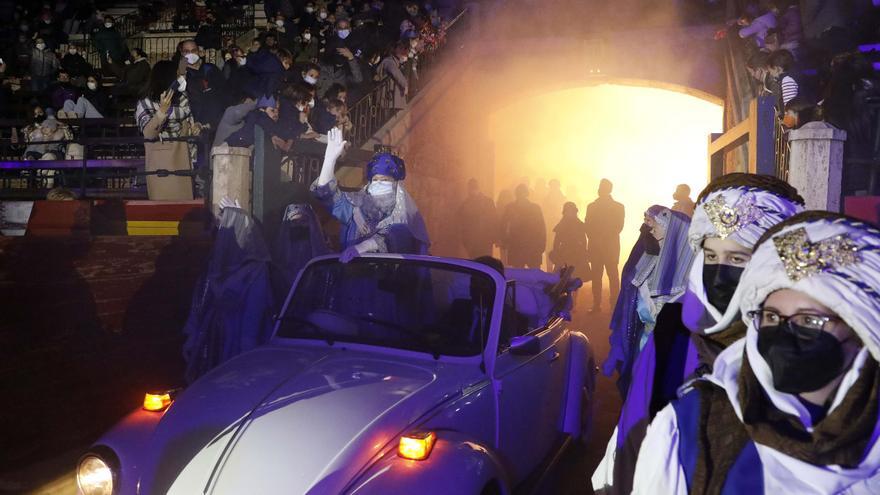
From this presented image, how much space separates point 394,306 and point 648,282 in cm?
165

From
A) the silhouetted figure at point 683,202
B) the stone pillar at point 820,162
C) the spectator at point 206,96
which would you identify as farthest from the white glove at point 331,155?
the silhouetted figure at point 683,202

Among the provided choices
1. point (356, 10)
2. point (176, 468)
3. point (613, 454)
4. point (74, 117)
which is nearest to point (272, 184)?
point (176, 468)

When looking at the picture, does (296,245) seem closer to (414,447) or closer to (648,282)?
(648,282)

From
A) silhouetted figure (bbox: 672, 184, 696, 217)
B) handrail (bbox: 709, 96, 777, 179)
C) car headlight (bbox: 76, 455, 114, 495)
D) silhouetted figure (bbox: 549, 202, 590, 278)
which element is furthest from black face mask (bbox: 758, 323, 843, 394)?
silhouetted figure (bbox: 549, 202, 590, 278)

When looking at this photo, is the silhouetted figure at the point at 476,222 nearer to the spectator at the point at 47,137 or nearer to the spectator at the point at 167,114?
the spectator at the point at 167,114

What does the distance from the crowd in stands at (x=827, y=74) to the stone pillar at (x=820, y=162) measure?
0.26 m

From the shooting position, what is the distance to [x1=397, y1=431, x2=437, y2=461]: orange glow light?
8.50 ft

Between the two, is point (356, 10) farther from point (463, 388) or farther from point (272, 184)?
point (463, 388)

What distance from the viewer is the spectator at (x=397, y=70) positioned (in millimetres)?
13080

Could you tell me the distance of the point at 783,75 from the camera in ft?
21.2

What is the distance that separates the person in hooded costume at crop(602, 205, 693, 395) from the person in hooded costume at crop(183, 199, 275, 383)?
3082mm

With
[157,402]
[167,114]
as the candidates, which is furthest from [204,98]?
[157,402]

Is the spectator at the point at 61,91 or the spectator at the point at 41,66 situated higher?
the spectator at the point at 41,66

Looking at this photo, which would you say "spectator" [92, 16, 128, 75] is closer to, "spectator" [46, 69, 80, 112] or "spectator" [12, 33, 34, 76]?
"spectator" [46, 69, 80, 112]
